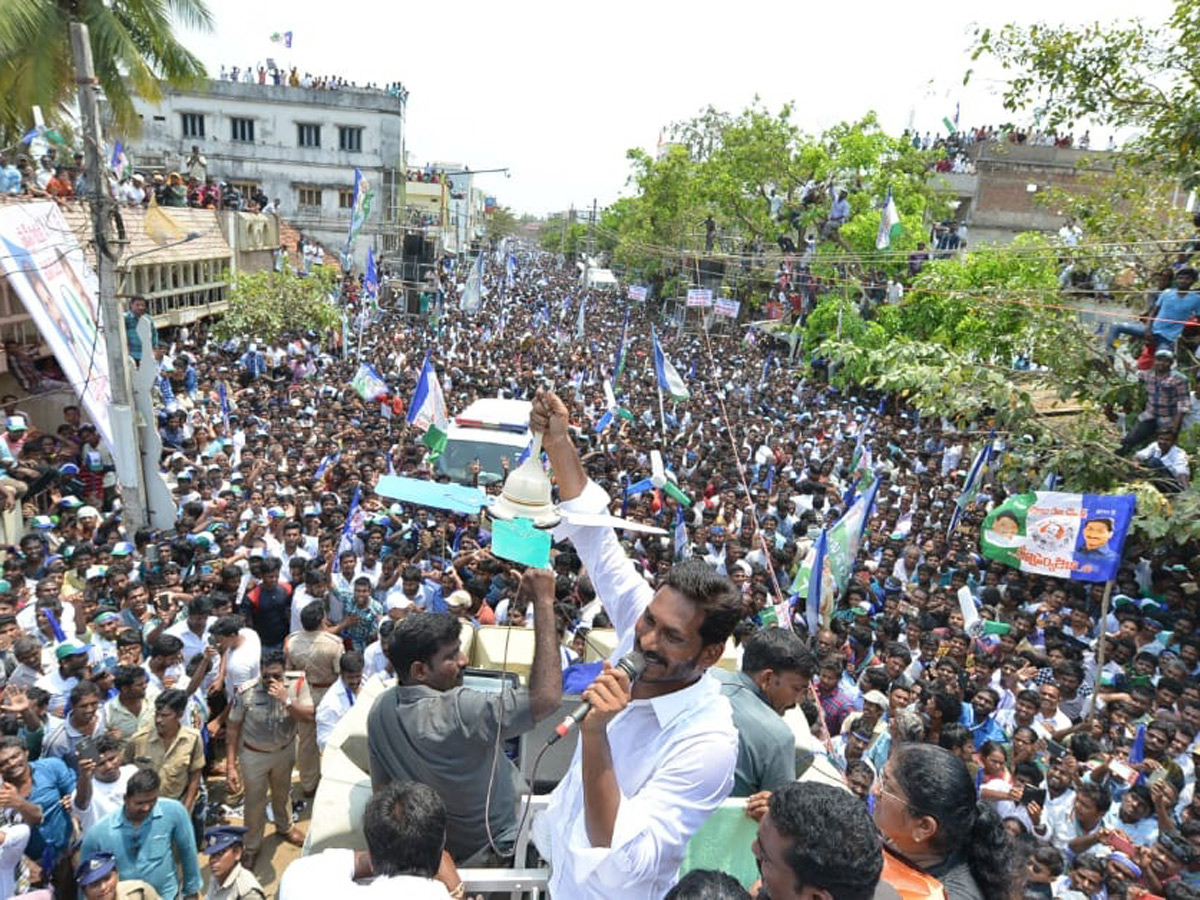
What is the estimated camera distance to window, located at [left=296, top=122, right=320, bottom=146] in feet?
117

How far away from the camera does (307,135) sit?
3588 cm

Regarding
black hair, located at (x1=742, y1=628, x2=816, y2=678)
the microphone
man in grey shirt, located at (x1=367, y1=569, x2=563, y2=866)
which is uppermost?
the microphone

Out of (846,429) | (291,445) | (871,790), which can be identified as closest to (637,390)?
(846,429)

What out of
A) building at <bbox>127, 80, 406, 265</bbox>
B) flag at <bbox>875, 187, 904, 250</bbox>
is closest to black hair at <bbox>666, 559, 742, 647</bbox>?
flag at <bbox>875, 187, 904, 250</bbox>

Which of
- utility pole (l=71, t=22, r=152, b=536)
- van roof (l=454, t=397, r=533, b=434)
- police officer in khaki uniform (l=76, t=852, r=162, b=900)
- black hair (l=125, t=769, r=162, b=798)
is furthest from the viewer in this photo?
van roof (l=454, t=397, r=533, b=434)

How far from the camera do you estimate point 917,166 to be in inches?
875

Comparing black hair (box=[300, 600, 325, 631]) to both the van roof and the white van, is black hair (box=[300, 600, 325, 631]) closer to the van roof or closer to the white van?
the white van

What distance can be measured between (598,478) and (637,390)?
724 centimetres

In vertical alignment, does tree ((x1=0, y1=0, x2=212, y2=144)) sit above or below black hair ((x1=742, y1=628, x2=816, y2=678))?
above

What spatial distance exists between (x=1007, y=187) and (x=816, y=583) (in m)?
30.2

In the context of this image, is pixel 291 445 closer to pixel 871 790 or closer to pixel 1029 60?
pixel 871 790

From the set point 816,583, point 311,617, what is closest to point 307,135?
point 311,617

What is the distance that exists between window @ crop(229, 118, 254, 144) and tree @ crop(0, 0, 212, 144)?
23.5m

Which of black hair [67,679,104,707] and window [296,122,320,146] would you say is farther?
window [296,122,320,146]
